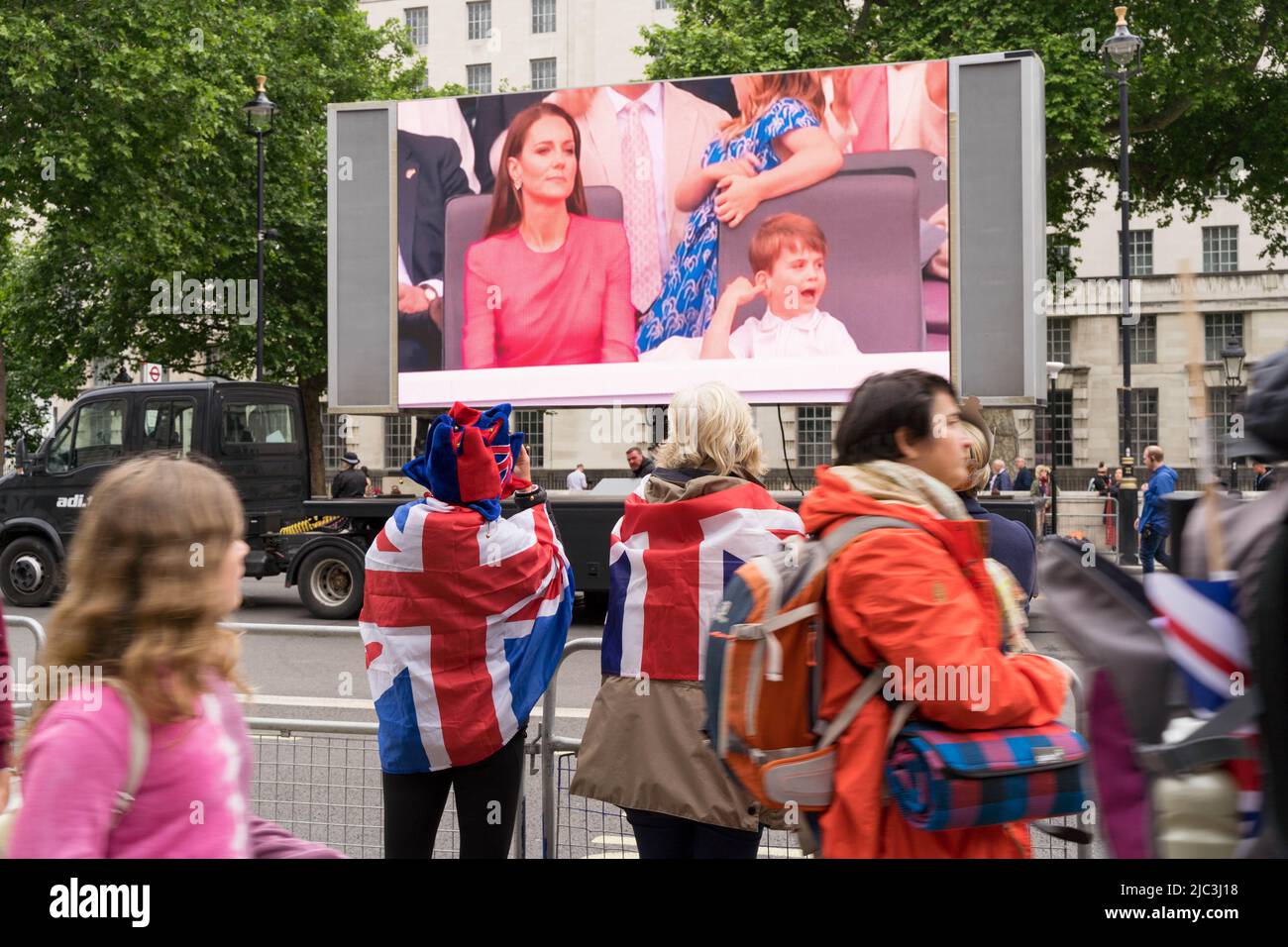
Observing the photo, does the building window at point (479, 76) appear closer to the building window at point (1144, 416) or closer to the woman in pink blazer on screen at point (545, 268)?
the building window at point (1144, 416)

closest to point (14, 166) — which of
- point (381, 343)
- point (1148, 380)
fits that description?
point (381, 343)

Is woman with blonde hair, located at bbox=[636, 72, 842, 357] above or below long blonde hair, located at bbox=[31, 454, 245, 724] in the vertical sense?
above

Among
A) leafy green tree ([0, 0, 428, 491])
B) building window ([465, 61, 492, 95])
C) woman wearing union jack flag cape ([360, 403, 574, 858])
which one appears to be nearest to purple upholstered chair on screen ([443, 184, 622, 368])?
woman wearing union jack flag cape ([360, 403, 574, 858])

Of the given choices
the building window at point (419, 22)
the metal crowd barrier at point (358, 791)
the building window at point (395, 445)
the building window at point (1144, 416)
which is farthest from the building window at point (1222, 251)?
the metal crowd barrier at point (358, 791)

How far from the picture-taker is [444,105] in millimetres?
12750

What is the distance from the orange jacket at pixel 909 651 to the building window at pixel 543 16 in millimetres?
49638

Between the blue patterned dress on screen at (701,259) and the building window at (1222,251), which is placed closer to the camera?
the blue patterned dress on screen at (701,259)

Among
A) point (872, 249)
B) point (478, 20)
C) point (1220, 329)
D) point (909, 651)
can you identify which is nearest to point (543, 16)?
point (478, 20)

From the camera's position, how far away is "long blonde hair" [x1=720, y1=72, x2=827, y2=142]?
11.7 m

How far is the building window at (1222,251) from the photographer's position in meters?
46.9

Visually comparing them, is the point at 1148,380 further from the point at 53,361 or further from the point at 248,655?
the point at 248,655

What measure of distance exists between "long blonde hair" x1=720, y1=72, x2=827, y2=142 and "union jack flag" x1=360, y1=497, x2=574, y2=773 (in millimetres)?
9178

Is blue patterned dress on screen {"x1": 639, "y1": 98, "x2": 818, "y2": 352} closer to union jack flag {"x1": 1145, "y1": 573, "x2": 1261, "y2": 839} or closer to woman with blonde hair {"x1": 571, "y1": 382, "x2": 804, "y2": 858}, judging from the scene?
woman with blonde hair {"x1": 571, "y1": 382, "x2": 804, "y2": 858}

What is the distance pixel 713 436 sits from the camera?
11.0 feet
